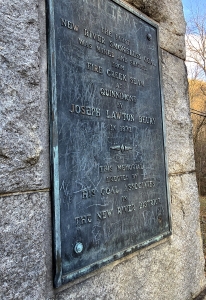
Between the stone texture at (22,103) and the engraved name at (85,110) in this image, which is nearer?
the stone texture at (22,103)

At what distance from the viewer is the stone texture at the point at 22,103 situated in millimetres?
1186

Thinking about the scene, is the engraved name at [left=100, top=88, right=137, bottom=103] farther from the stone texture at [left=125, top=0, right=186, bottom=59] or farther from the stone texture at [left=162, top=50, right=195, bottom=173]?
the stone texture at [left=125, top=0, right=186, bottom=59]

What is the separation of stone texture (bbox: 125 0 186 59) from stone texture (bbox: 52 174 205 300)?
44.9 inches

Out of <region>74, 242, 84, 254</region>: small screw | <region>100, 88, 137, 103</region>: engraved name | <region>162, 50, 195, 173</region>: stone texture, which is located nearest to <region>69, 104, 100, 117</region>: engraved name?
<region>100, 88, 137, 103</region>: engraved name

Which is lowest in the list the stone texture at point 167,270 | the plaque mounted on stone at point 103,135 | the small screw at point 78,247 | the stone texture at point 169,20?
the stone texture at point 167,270

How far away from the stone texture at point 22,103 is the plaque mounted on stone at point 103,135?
0.24 ft

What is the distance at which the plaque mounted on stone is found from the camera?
54.9 inches

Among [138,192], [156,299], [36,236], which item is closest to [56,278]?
[36,236]

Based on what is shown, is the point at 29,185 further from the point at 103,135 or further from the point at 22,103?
the point at 103,135

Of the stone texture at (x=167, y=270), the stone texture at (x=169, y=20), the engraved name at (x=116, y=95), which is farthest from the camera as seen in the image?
the stone texture at (x=169, y=20)

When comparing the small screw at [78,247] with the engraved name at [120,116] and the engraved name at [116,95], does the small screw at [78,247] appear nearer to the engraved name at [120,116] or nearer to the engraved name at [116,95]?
the engraved name at [120,116]

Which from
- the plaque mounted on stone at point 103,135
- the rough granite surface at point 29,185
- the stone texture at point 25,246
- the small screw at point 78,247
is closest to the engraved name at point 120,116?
the plaque mounted on stone at point 103,135

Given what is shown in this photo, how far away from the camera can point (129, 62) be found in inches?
75.6

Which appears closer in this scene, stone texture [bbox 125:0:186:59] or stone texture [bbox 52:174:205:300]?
stone texture [bbox 52:174:205:300]
